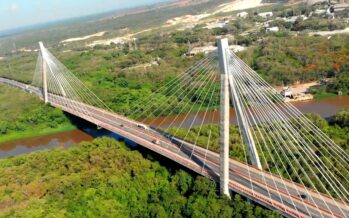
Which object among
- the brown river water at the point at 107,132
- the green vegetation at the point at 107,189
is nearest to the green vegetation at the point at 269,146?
the green vegetation at the point at 107,189

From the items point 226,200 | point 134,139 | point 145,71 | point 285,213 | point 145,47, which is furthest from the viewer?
point 145,47

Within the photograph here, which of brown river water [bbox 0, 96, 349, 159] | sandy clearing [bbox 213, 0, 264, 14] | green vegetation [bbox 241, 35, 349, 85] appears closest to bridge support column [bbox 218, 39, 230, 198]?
brown river water [bbox 0, 96, 349, 159]

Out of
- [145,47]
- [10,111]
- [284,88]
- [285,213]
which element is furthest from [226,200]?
[145,47]

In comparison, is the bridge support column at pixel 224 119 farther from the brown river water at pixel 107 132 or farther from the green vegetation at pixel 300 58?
the green vegetation at pixel 300 58

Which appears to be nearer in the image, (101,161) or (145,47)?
(101,161)

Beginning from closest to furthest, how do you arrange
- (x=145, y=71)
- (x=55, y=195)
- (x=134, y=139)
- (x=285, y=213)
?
1. (x=285, y=213)
2. (x=55, y=195)
3. (x=134, y=139)
4. (x=145, y=71)

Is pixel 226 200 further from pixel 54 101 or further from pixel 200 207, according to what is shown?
pixel 54 101

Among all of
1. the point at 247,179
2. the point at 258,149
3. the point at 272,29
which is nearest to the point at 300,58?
the point at 272,29
